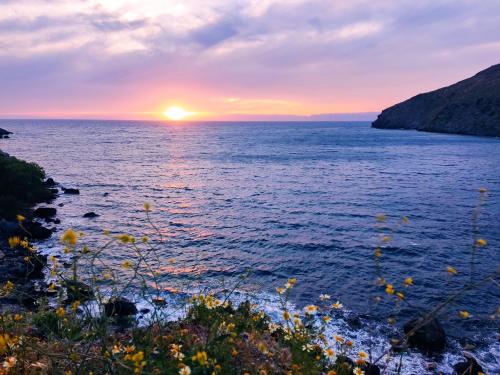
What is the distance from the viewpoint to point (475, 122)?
123812mm

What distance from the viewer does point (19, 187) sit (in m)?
31.0

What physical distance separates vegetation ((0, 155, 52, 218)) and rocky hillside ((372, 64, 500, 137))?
125 metres

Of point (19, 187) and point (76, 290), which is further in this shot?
point (19, 187)

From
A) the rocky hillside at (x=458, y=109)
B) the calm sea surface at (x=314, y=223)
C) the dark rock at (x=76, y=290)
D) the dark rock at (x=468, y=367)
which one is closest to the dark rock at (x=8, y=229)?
the calm sea surface at (x=314, y=223)

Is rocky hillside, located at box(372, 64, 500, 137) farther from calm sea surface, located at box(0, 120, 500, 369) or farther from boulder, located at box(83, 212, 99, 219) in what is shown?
boulder, located at box(83, 212, 99, 219)

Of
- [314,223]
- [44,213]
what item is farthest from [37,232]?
[314,223]

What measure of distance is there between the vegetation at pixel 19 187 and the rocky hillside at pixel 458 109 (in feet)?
412

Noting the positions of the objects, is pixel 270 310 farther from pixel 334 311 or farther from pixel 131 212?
pixel 131 212

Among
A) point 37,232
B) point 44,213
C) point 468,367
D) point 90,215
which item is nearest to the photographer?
point 468,367

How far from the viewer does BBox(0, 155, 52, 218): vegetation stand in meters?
27.5

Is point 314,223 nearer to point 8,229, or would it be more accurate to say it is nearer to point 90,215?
point 90,215

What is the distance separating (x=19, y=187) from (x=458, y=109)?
14899 centimetres

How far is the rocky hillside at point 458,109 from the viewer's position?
121 meters

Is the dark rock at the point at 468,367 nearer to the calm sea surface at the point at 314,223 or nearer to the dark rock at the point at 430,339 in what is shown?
the calm sea surface at the point at 314,223
